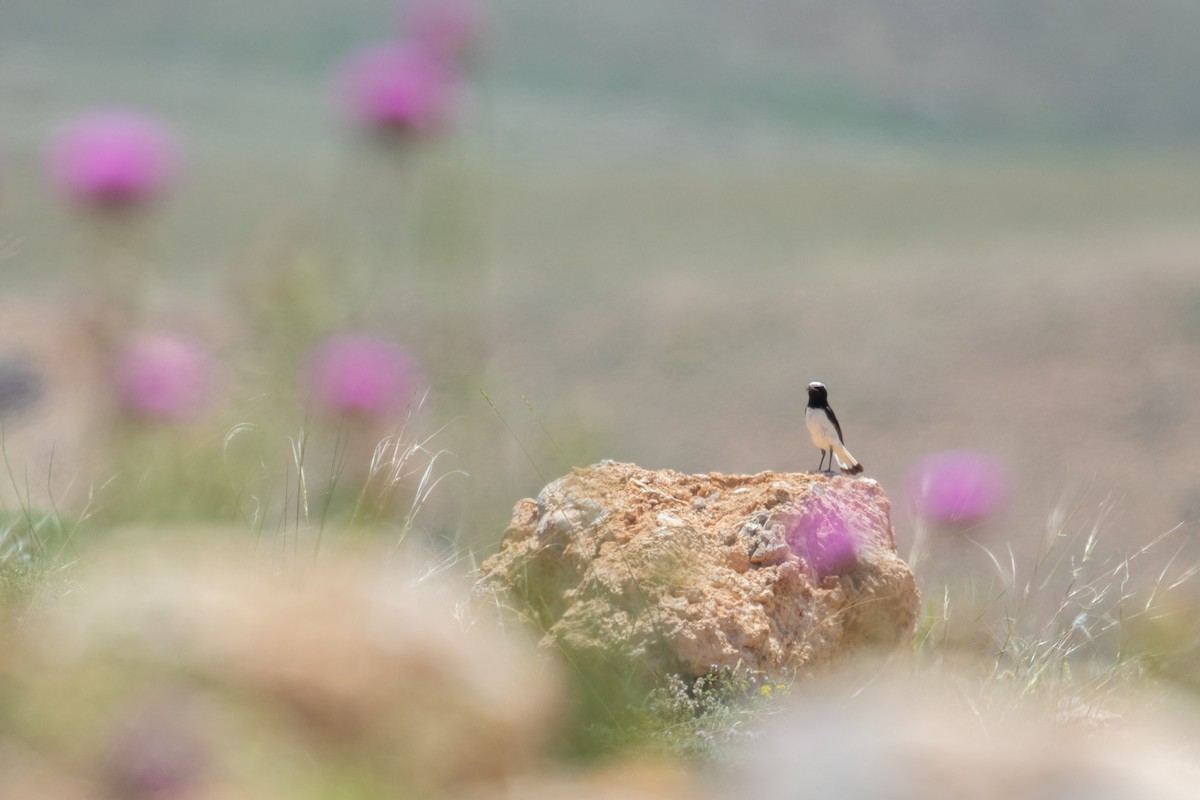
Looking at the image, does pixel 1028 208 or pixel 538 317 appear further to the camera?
pixel 1028 208

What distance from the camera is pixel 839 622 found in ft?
9.90

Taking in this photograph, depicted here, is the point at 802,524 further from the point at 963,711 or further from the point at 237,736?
the point at 237,736

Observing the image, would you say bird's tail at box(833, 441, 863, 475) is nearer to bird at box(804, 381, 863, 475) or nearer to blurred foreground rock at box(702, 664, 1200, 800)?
bird at box(804, 381, 863, 475)

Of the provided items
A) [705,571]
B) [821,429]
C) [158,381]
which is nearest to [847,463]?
[821,429]

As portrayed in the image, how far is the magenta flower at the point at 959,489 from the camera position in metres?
3.59

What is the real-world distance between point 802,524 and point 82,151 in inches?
63.6

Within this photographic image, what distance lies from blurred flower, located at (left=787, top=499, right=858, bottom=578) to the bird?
1.02ft

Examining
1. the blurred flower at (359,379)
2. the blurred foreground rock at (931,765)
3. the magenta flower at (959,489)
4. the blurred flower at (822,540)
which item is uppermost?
the blurred flower at (359,379)

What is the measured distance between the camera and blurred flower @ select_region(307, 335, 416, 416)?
237 cm

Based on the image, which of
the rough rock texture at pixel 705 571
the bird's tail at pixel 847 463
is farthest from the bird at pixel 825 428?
the rough rock texture at pixel 705 571

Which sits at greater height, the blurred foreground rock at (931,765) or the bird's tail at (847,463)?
the blurred foreground rock at (931,765)

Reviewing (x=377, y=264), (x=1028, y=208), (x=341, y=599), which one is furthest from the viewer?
(x=1028, y=208)

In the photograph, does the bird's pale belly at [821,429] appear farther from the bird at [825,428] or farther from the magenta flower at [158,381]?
the magenta flower at [158,381]

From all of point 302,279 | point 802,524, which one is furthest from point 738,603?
point 302,279
